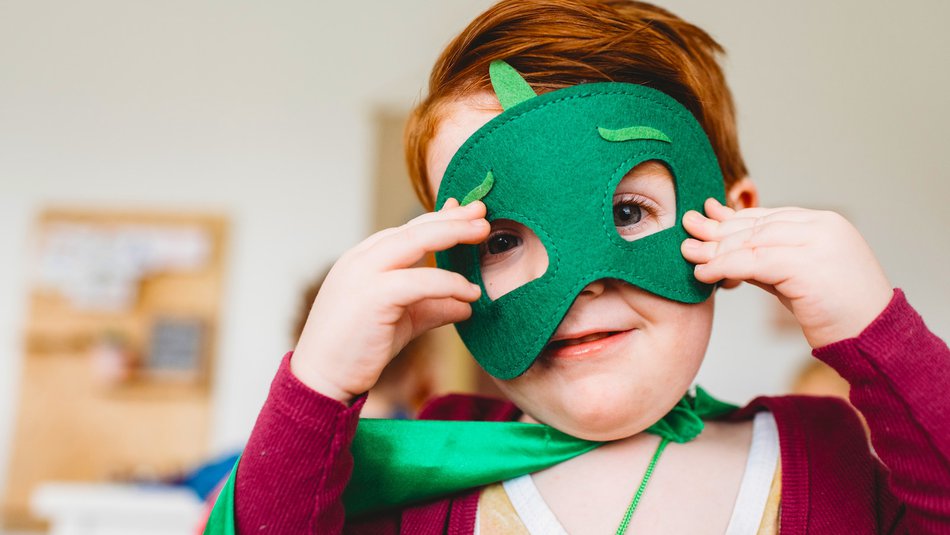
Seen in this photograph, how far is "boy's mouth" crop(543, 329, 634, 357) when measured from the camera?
67 centimetres

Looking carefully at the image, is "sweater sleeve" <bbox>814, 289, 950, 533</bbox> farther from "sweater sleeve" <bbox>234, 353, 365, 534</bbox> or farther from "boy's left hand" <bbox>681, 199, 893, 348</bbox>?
"sweater sleeve" <bbox>234, 353, 365, 534</bbox>

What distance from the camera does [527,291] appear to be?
2.19 feet

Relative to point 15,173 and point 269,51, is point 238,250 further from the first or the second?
point 15,173

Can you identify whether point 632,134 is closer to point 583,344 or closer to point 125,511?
point 583,344

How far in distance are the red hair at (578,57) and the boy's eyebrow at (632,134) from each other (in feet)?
0.28

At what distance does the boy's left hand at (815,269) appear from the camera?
0.60 m

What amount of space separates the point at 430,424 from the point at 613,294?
218 mm

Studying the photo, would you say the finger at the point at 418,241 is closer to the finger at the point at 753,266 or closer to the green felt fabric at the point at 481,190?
the green felt fabric at the point at 481,190

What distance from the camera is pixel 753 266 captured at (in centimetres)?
64

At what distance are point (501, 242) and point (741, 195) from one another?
0.96 ft

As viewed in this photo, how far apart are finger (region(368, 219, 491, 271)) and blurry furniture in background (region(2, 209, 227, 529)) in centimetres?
300

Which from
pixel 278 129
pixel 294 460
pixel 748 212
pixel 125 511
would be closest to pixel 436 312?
pixel 294 460

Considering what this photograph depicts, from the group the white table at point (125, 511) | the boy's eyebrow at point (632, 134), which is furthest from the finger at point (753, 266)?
the white table at point (125, 511)

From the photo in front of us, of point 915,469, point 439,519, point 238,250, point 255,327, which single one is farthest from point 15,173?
point 915,469
